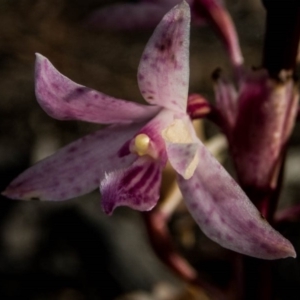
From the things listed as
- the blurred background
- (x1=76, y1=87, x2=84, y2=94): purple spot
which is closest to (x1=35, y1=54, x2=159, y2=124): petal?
(x1=76, y1=87, x2=84, y2=94): purple spot

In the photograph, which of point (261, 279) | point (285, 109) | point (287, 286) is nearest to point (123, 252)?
point (287, 286)

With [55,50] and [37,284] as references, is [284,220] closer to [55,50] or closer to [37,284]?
[37,284]

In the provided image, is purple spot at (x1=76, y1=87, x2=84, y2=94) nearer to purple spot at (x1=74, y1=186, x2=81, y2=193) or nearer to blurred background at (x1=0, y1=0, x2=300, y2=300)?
purple spot at (x1=74, y1=186, x2=81, y2=193)

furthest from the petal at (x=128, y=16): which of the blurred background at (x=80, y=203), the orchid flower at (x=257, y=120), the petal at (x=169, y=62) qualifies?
the blurred background at (x=80, y=203)

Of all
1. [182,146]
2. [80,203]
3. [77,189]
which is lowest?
[80,203]

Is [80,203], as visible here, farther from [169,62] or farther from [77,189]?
[169,62]

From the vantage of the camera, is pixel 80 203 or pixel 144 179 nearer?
pixel 144 179

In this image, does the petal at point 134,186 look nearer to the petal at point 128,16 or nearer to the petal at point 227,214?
the petal at point 227,214

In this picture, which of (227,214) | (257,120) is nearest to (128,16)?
(257,120)
